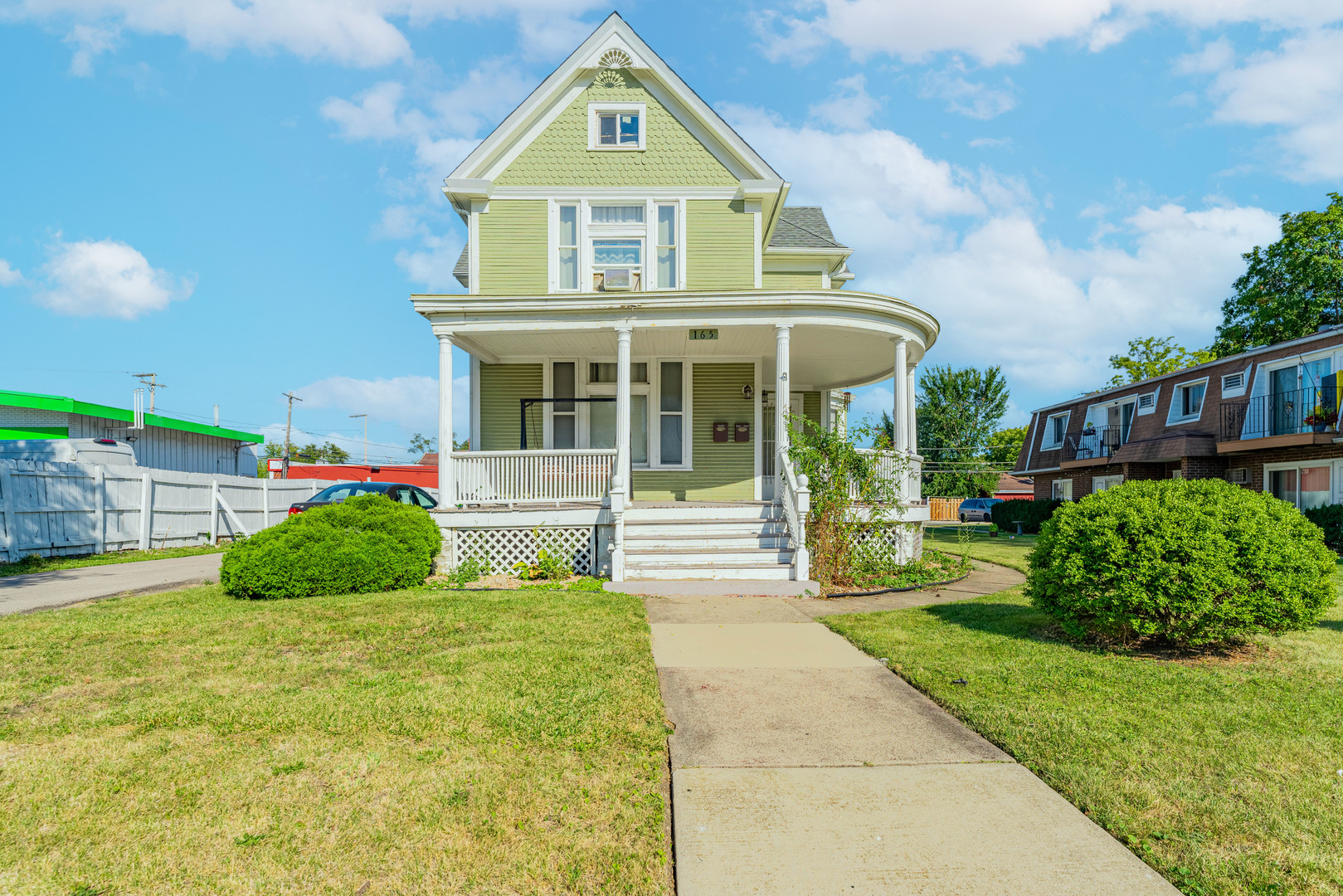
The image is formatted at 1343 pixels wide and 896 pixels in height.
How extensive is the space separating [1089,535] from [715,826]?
4697 millimetres

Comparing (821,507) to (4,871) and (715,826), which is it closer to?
(715,826)

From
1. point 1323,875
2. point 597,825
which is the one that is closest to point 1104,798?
point 1323,875

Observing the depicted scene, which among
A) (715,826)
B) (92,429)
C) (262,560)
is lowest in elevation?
(715,826)

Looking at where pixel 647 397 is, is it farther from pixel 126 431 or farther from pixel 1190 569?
pixel 126 431

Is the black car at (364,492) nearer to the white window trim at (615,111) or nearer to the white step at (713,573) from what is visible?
the white step at (713,573)

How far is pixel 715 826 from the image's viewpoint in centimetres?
320

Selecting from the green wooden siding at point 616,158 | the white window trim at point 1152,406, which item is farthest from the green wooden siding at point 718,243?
the white window trim at point 1152,406

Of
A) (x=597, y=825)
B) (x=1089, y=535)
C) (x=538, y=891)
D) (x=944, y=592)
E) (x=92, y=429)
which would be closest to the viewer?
(x=538, y=891)

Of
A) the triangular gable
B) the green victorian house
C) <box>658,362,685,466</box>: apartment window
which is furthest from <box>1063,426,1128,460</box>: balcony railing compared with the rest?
the triangular gable

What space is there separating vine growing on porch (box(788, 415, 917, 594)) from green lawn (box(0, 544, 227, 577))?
8.96 m

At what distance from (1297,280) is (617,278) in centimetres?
2823

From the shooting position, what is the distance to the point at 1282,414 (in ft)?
66.3

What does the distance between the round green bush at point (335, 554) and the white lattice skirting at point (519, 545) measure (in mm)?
770

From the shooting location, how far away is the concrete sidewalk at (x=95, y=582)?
30.8ft
